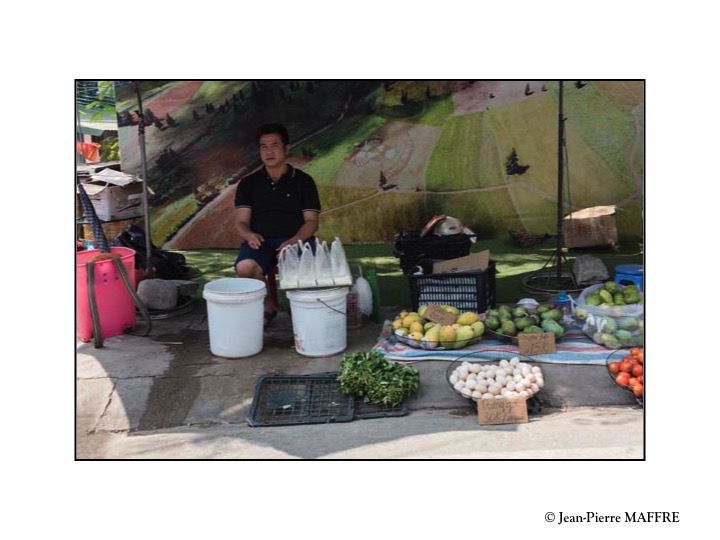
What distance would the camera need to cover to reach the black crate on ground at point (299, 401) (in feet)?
15.4

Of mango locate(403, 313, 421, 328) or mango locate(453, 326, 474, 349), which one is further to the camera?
mango locate(403, 313, 421, 328)

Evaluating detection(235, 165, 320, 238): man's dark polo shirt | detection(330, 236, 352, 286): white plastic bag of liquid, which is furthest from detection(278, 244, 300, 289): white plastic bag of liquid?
detection(235, 165, 320, 238): man's dark polo shirt

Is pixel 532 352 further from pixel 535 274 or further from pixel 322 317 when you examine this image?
pixel 535 274

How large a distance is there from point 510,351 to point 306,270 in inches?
58.9

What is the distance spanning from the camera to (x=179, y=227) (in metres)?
9.45

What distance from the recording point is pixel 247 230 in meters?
6.50

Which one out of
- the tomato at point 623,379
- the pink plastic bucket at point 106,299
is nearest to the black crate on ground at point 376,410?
the tomato at point 623,379

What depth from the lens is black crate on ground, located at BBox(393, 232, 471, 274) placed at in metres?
6.77

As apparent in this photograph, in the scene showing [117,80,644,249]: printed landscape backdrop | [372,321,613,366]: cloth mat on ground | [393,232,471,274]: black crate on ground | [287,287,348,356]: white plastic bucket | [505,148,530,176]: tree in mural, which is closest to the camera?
[372,321,613,366]: cloth mat on ground

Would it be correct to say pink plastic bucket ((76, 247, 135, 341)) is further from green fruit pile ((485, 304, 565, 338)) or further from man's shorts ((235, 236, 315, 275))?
green fruit pile ((485, 304, 565, 338))

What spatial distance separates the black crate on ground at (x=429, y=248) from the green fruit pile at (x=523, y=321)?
109cm

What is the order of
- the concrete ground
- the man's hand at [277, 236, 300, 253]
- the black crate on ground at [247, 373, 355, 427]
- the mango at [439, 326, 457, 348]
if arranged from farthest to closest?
1. the man's hand at [277, 236, 300, 253]
2. the mango at [439, 326, 457, 348]
3. the black crate on ground at [247, 373, 355, 427]
4. the concrete ground

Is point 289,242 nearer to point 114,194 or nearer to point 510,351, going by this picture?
point 510,351

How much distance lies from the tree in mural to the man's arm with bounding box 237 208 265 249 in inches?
153
